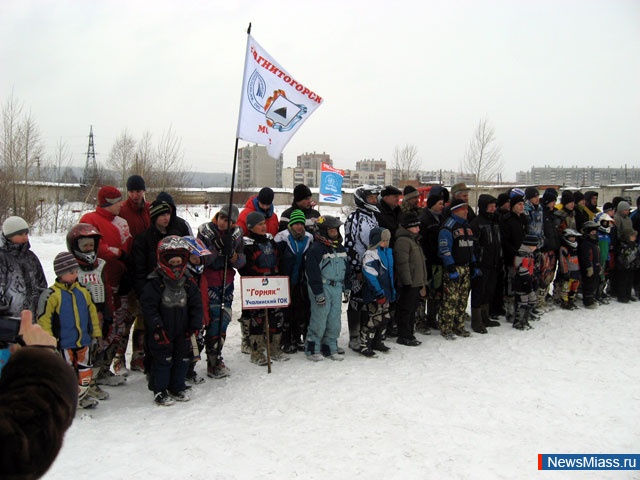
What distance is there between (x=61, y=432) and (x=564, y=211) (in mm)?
9767

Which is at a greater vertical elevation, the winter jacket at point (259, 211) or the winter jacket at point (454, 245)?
the winter jacket at point (259, 211)

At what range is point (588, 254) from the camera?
905 centimetres

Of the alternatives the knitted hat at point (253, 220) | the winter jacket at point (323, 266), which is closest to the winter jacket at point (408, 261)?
the winter jacket at point (323, 266)

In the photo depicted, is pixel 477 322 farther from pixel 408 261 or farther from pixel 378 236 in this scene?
pixel 378 236

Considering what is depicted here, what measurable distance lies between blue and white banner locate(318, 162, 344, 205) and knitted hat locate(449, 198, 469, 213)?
7053 millimetres

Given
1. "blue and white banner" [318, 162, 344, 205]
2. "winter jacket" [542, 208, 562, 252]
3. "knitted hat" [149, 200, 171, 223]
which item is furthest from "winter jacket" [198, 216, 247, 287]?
"blue and white banner" [318, 162, 344, 205]

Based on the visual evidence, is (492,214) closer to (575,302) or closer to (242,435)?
(575,302)

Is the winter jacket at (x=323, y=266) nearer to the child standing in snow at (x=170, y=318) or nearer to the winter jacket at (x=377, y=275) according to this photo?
the winter jacket at (x=377, y=275)

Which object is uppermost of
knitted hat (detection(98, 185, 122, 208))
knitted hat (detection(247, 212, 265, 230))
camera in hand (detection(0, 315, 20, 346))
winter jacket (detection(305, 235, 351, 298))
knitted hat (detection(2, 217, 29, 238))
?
knitted hat (detection(98, 185, 122, 208))

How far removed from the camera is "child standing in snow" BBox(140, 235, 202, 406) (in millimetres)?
4535

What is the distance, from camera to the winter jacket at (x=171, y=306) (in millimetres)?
4523

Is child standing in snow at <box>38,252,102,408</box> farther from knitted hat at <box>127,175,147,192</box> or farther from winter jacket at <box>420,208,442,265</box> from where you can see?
winter jacket at <box>420,208,442,265</box>

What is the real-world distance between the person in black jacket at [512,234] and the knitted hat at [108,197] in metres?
6.40

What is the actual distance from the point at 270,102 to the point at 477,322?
495 cm
